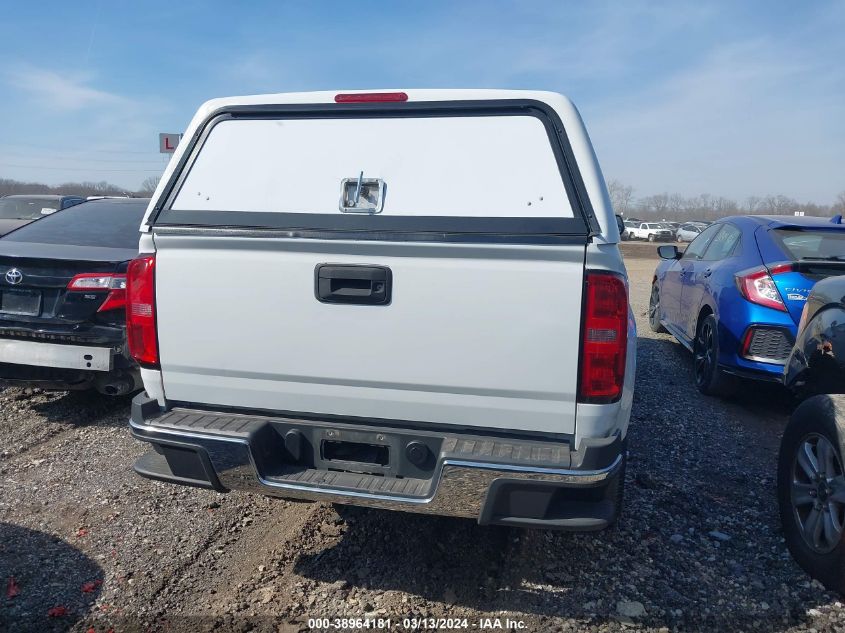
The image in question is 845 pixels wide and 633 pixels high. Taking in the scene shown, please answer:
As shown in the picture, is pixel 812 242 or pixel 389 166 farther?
pixel 812 242

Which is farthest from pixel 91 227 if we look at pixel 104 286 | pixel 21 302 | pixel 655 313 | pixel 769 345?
pixel 655 313

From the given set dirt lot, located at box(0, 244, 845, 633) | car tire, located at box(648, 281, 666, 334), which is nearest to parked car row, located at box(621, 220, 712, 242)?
car tire, located at box(648, 281, 666, 334)

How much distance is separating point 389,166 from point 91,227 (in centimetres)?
378

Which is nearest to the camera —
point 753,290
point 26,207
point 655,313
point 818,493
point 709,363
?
point 818,493

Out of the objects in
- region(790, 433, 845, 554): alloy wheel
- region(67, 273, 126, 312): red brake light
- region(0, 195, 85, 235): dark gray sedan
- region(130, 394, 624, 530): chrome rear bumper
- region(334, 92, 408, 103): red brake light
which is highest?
region(334, 92, 408, 103): red brake light

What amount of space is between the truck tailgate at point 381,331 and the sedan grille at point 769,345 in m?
3.26

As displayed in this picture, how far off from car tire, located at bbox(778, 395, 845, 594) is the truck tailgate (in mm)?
1444

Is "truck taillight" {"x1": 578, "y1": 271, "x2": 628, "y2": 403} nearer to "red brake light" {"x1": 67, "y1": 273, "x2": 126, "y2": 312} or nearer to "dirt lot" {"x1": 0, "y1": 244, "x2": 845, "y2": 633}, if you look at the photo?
"dirt lot" {"x1": 0, "y1": 244, "x2": 845, "y2": 633}

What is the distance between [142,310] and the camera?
282 centimetres

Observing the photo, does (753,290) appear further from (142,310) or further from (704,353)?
(142,310)

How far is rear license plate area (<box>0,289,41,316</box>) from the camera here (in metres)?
4.51

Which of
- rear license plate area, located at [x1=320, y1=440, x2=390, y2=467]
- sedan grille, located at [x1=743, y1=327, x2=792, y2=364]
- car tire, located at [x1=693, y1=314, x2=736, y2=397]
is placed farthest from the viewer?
car tire, located at [x1=693, y1=314, x2=736, y2=397]

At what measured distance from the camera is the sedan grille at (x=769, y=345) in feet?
16.1

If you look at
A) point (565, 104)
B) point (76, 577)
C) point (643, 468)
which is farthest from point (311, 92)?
point (643, 468)
